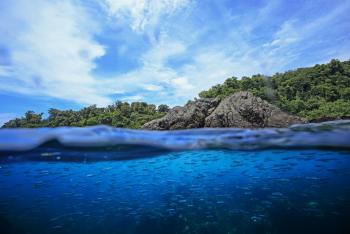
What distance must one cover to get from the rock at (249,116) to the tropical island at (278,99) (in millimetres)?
10897

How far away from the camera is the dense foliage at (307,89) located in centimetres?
3772

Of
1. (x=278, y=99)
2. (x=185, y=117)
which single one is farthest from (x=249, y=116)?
(x=278, y=99)

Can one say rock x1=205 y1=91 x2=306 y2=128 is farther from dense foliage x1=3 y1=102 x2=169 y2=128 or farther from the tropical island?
dense foliage x1=3 y1=102 x2=169 y2=128

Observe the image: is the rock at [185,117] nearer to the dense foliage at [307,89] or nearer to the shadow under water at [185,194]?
the shadow under water at [185,194]

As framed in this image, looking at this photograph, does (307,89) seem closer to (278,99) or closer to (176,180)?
(278,99)

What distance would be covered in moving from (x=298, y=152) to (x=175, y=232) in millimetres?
8707

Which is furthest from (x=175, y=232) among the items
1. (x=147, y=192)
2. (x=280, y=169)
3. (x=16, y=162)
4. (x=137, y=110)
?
(x=137, y=110)

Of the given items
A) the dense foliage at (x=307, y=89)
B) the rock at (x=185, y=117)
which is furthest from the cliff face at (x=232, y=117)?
the dense foliage at (x=307, y=89)

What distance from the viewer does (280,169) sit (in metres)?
21.5

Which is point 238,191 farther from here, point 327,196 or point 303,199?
point 327,196

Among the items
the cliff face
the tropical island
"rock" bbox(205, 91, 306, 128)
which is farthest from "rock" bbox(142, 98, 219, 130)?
the tropical island

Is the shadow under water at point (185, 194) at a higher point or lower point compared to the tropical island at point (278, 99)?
lower

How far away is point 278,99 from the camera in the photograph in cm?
4116

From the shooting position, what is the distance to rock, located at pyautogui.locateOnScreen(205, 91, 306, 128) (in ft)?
60.7
